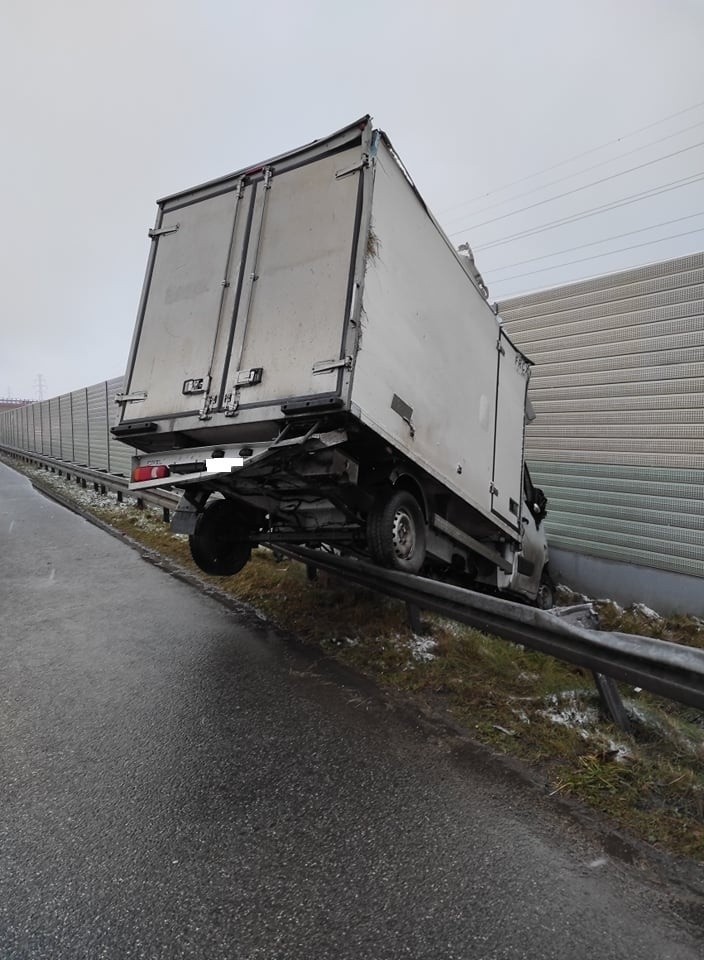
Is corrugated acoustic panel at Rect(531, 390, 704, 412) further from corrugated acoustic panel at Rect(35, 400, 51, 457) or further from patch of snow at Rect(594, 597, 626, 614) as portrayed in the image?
corrugated acoustic panel at Rect(35, 400, 51, 457)

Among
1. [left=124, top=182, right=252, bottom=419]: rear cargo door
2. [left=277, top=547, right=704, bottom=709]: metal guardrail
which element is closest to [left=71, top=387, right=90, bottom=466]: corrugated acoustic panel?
[left=124, top=182, right=252, bottom=419]: rear cargo door

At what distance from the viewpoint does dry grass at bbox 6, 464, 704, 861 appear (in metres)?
2.75

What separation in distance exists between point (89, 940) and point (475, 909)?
1296mm

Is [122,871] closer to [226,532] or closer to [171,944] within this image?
[171,944]

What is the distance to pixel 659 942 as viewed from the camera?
1.96 metres

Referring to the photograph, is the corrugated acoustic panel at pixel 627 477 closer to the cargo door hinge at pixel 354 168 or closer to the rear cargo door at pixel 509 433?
the rear cargo door at pixel 509 433

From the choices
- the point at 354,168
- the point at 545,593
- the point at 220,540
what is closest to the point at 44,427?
the point at 220,540

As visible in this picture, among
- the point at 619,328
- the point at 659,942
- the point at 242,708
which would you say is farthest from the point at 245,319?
the point at 619,328

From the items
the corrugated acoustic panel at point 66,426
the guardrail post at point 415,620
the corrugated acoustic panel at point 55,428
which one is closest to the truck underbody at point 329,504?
the guardrail post at point 415,620

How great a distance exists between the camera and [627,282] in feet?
25.1

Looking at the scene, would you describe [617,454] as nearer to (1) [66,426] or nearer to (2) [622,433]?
(2) [622,433]

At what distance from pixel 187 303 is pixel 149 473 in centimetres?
141

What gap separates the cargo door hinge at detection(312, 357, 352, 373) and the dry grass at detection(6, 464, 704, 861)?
2128 millimetres

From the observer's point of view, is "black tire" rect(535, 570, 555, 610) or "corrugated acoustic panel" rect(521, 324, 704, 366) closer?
"corrugated acoustic panel" rect(521, 324, 704, 366)
